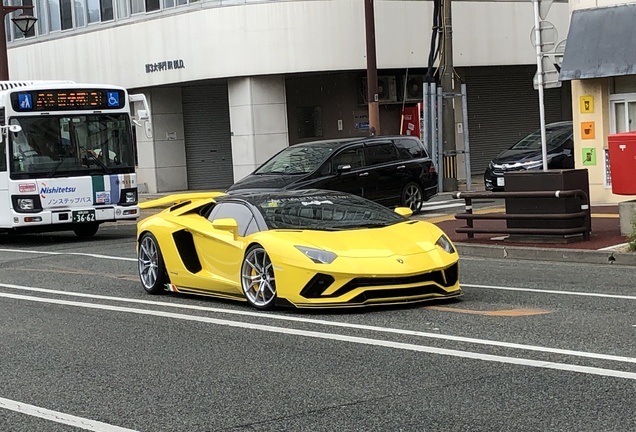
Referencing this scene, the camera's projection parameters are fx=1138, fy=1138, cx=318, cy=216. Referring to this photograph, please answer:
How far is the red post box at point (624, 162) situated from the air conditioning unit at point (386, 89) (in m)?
20.8

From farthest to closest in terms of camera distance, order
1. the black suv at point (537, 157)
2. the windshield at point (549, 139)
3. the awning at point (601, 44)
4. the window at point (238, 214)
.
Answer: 1. the windshield at point (549, 139)
2. the black suv at point (537, 157)
3. the awning at point (601, 44)
4. the window at point (238, 214)

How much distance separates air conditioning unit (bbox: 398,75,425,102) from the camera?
120 ft

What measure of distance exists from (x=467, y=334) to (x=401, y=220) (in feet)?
8.87

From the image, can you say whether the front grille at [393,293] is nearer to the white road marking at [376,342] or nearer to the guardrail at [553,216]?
the white road marking at [376,342]

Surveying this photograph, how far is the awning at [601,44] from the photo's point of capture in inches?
838

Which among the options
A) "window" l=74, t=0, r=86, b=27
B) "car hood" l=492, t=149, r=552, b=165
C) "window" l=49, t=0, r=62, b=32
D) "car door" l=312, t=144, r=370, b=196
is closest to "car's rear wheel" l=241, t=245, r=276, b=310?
"car door" l=312, t=144, r=370, b=196

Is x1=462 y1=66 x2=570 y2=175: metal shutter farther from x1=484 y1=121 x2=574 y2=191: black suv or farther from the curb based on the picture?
the curb

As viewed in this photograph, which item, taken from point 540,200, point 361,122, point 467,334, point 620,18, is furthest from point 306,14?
point 467,334

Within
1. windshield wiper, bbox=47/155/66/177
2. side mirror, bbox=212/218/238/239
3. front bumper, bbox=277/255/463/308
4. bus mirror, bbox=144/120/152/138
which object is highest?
bus mirror, bbox=144/120/152/138

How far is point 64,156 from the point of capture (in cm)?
2083

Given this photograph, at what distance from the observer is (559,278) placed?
13141 millimetres

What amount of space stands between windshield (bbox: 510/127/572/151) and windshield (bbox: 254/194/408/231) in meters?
15.3

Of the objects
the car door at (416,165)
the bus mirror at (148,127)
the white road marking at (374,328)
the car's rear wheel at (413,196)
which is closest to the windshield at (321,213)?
the white road marking at (374,328)

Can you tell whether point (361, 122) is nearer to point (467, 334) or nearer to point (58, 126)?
point (58, 126)
